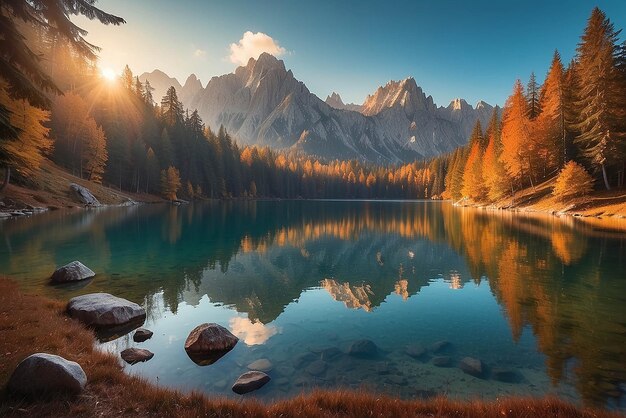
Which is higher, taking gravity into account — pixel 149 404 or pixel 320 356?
pixel 149 404

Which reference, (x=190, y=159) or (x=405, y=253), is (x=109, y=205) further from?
(x=405, y=253)

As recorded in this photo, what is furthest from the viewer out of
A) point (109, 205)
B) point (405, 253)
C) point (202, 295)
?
point (109, 205)

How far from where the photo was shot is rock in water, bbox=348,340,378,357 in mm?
11078

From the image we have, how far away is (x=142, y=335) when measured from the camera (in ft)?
39.3

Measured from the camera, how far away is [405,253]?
29.5 m

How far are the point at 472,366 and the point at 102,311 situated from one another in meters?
13.4

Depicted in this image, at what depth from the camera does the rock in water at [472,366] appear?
9.75 m

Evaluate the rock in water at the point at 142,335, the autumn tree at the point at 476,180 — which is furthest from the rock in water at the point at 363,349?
the autumn tree at the point at 476,180

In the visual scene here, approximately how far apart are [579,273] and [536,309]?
8295 millimetres

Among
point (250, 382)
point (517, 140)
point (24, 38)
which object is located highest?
point (517, 140)

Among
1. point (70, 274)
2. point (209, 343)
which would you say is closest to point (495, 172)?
point (209, 343)

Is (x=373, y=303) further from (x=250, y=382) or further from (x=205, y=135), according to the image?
(x=205, y=135)

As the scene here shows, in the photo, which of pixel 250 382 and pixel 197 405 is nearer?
pixel 197 405

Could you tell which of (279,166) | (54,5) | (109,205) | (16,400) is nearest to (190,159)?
(109,205)
